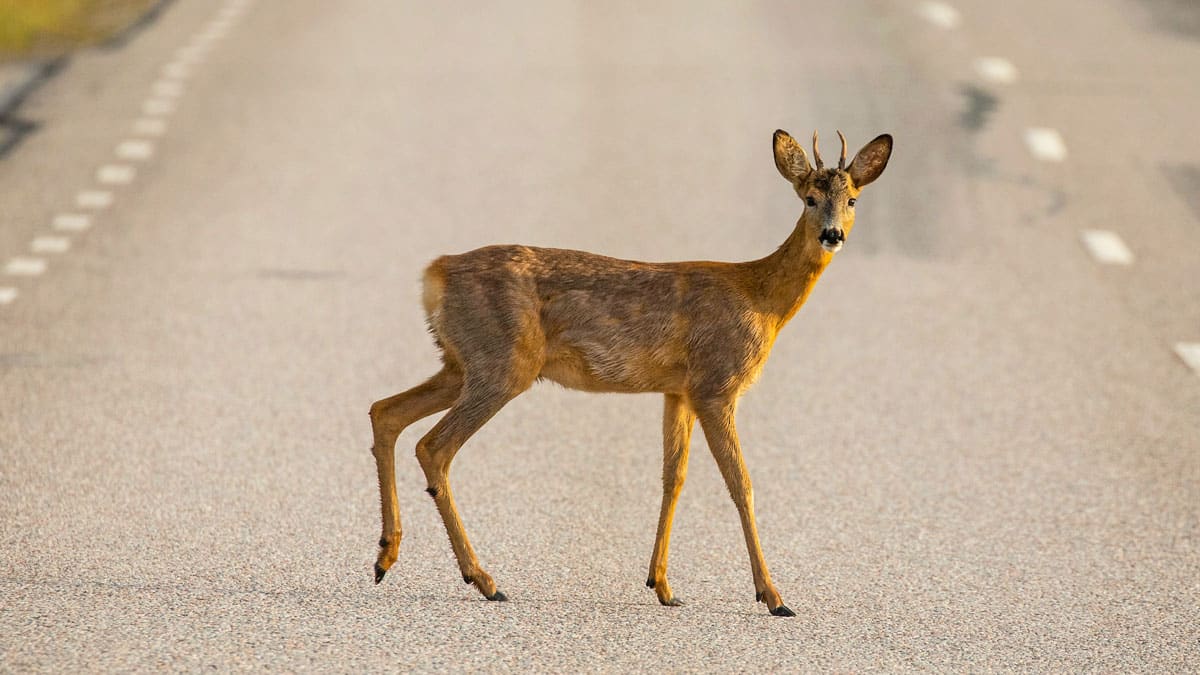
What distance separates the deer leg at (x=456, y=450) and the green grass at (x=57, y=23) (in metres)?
12.8

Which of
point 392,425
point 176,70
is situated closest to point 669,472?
point 392,425

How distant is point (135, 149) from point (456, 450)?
359 inches

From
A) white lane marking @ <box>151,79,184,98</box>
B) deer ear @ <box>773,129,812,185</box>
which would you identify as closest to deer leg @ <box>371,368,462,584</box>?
deer ear @ <box>773,129,812,185</box>

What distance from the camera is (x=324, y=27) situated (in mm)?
19469

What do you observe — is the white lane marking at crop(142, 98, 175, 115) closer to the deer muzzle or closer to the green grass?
the green grass

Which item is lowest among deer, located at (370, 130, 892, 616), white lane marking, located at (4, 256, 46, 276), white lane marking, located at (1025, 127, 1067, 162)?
white lane marking, located at (1025, 127, 1067, 162)

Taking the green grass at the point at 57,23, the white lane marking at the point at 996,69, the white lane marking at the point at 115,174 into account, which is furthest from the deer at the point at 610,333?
the green grass at the point at 57,23

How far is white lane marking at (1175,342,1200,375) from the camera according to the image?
453 inches

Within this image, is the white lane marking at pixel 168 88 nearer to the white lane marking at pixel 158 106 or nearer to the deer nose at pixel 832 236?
the white lane marking at pixel 158 106

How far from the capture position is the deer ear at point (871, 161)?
7.27 meters

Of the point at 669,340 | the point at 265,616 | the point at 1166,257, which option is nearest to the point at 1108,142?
the point at 1166,257

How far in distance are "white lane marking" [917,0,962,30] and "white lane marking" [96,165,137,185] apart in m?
9.39

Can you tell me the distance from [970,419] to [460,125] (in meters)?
7.06

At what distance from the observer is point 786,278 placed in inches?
298
